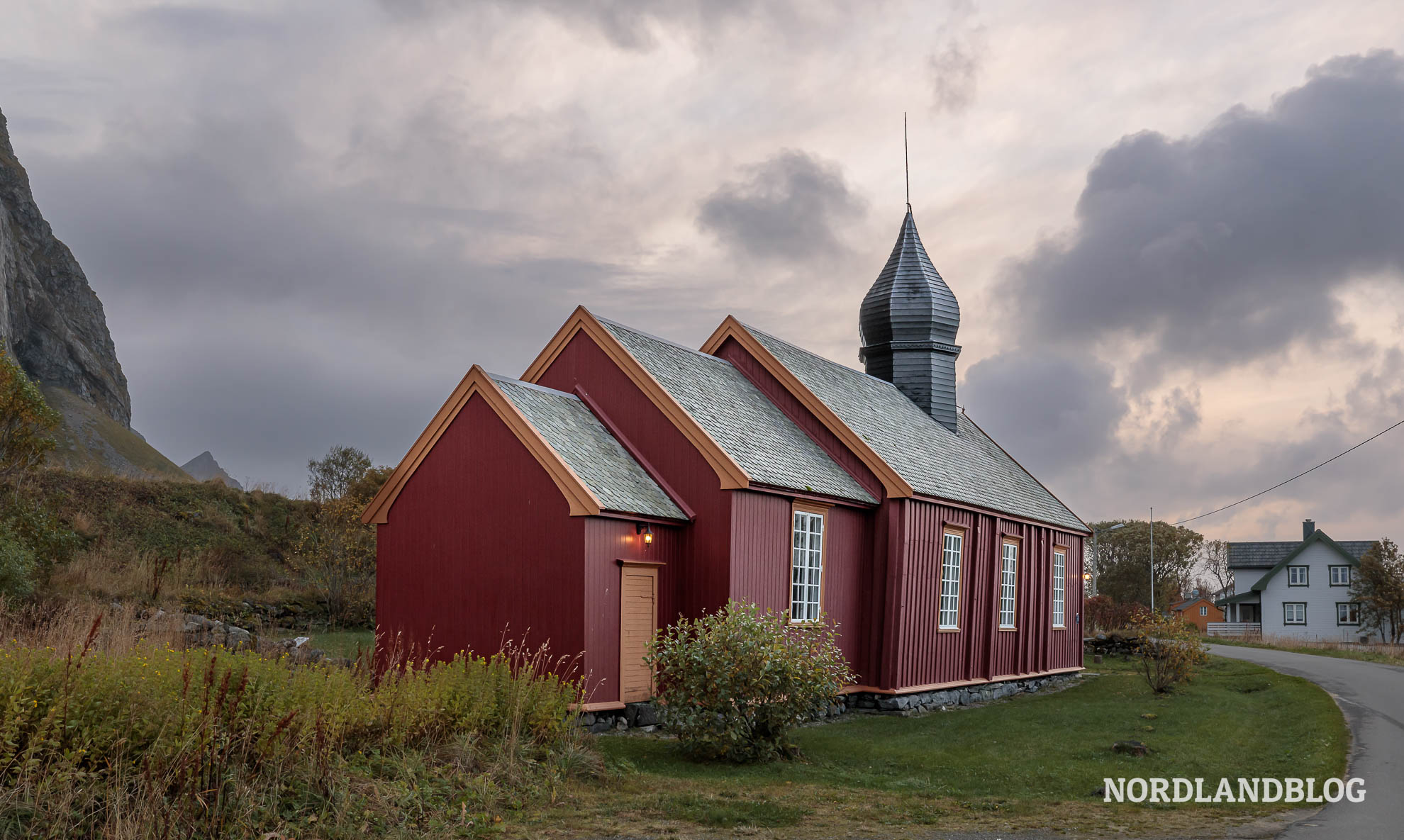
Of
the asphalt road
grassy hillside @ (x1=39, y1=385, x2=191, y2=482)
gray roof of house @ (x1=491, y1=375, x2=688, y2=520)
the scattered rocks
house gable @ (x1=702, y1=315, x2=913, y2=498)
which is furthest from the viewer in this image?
grassy hillside @ (x1=39, y1=385, x2=191, y2=482)

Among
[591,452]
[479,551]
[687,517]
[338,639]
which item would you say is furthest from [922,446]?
[338,639]

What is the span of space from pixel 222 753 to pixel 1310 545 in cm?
6392

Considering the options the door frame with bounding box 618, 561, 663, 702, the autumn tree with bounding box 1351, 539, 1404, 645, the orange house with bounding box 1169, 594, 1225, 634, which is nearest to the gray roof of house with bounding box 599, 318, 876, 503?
the door frame with bounding box 618, 561, 663, 702

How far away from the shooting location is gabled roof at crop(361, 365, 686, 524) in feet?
47.4

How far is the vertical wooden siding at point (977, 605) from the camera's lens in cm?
1855

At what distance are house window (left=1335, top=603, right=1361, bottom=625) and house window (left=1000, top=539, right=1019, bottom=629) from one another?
141ft

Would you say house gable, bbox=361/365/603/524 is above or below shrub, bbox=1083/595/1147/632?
above

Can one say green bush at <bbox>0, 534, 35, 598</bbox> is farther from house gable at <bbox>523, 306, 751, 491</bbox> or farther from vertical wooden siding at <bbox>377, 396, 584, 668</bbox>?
house gable at <bbox>523, 306, 751, 491</bbox>

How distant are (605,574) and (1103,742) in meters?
6.95

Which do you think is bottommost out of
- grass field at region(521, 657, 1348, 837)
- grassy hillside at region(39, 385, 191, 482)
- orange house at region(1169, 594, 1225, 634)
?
orange house at region(1169, 594, 1225, 634)

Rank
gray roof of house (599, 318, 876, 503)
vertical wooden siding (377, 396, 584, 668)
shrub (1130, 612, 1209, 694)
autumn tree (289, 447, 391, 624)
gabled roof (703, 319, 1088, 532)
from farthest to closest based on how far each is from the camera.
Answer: autumn tree (289, 447, 391, 624)
shrub (1130, 612, 1209, 694)
gabled roof (703, 319, 1088, 532)
gray roof of house (599, 318, 876, 503)
vertical wooden siding (377, 396, 584, 668)

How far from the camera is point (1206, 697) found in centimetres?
1941

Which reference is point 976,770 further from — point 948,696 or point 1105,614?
point 1105,614

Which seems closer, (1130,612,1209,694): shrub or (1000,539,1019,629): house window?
(1130,612,1209,694): shrub
